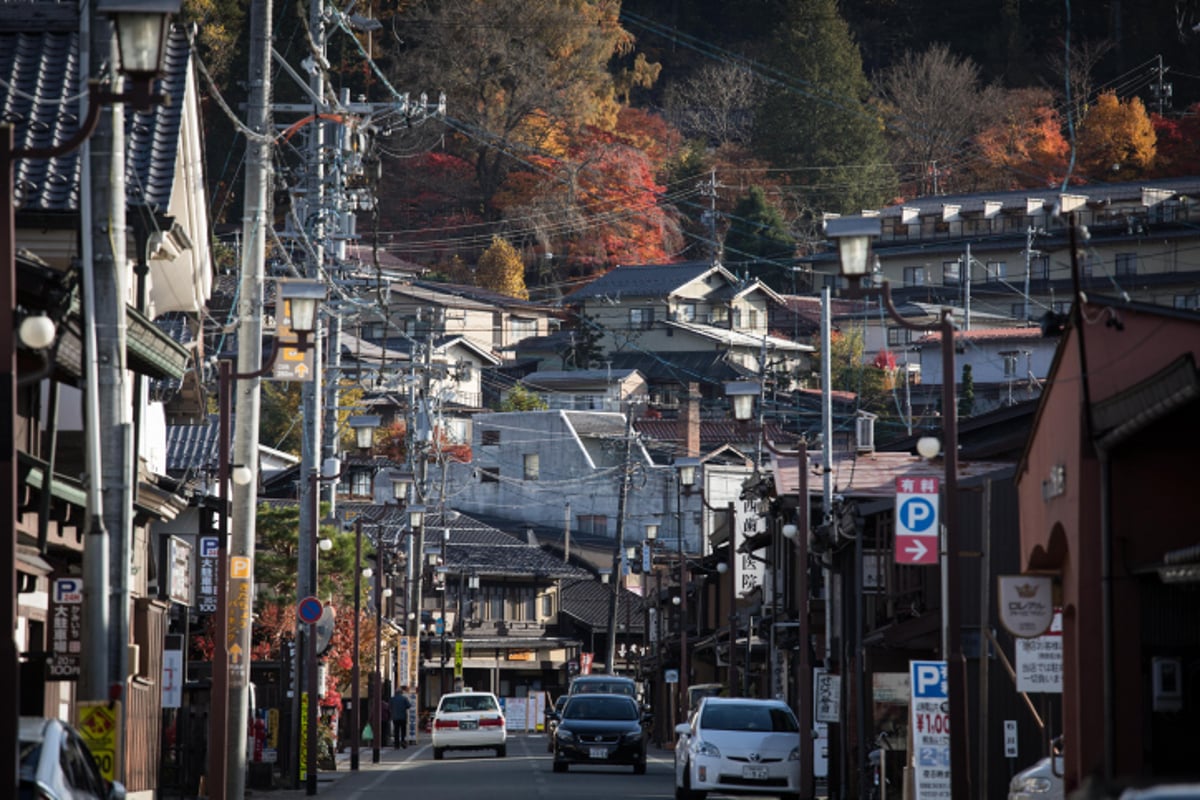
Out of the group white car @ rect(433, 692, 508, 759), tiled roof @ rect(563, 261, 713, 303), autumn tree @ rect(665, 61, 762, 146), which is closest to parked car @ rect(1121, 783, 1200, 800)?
white car @ rect(433, 692, 508, 759)

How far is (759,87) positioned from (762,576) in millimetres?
61257

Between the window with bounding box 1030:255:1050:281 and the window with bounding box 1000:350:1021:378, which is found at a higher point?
the window with bounding box 1030:255:1050:281

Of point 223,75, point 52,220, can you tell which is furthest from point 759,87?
point 52,220

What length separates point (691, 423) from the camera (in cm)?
8344

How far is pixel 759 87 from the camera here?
107688 mm

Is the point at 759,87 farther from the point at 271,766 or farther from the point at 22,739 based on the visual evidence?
the point at 22,739

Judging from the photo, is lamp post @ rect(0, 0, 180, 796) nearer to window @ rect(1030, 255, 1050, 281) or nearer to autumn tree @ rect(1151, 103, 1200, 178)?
window @ rect(1030, 255, 1050, 281)

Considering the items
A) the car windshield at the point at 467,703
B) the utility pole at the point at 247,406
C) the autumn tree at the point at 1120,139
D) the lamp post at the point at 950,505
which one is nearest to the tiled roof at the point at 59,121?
the utility pole at the point at 247,406

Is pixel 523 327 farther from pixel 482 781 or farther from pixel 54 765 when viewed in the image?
pixel 54 765

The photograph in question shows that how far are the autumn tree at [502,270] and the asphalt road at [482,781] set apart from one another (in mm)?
52877

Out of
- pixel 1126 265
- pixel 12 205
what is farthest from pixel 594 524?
pixel 12 205

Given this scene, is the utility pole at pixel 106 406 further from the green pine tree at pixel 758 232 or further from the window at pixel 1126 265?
the green pine tree at pixel 758 232

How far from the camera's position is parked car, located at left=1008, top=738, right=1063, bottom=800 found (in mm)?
18797

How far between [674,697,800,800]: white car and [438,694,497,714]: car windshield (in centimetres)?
1771
